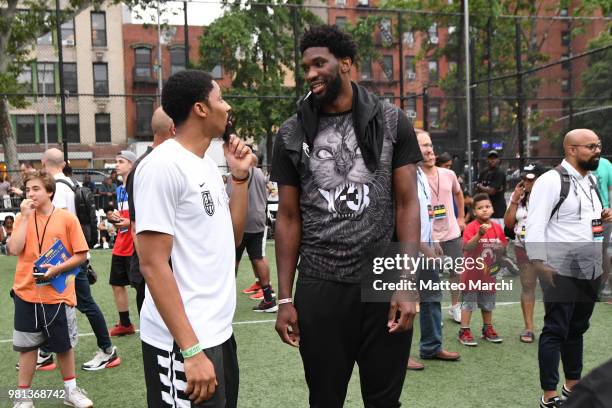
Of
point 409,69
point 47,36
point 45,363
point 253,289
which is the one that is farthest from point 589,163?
point 47,36

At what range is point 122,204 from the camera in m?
6.59

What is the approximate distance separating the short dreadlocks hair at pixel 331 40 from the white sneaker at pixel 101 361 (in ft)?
12.5

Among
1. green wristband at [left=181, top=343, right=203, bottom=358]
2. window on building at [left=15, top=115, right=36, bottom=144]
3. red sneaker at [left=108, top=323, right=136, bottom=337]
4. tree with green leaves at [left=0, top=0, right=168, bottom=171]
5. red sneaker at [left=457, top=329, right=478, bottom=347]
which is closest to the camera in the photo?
green wristband at [left=181, top=343, right=203, bottom=358]

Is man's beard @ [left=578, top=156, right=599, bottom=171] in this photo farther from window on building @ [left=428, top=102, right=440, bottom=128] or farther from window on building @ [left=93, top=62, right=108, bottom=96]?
window on building @ [left=93, top=62, right=108, bottom=96]

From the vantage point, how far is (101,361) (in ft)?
18.0

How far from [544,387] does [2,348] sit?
201 inches

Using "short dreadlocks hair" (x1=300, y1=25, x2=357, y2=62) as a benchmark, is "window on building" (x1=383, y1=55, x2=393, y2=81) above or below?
above

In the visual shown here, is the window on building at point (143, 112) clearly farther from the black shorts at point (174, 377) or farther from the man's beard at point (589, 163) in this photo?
the black shorts at point (174, 377)

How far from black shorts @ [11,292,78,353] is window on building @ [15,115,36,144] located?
32945 mm

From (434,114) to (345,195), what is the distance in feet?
58.2

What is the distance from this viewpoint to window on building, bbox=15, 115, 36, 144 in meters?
34.7

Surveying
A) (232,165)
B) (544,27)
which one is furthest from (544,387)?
(544,27)

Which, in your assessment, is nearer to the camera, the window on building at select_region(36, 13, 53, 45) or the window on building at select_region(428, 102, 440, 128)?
the window on building at select_region(36, 13, 53, 45)

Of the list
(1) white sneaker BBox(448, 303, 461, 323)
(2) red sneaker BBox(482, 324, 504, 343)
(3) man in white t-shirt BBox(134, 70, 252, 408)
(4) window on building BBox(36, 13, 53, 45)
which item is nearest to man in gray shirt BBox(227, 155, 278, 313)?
(1) white sneaker BBox(448, 303, 461, 323)
